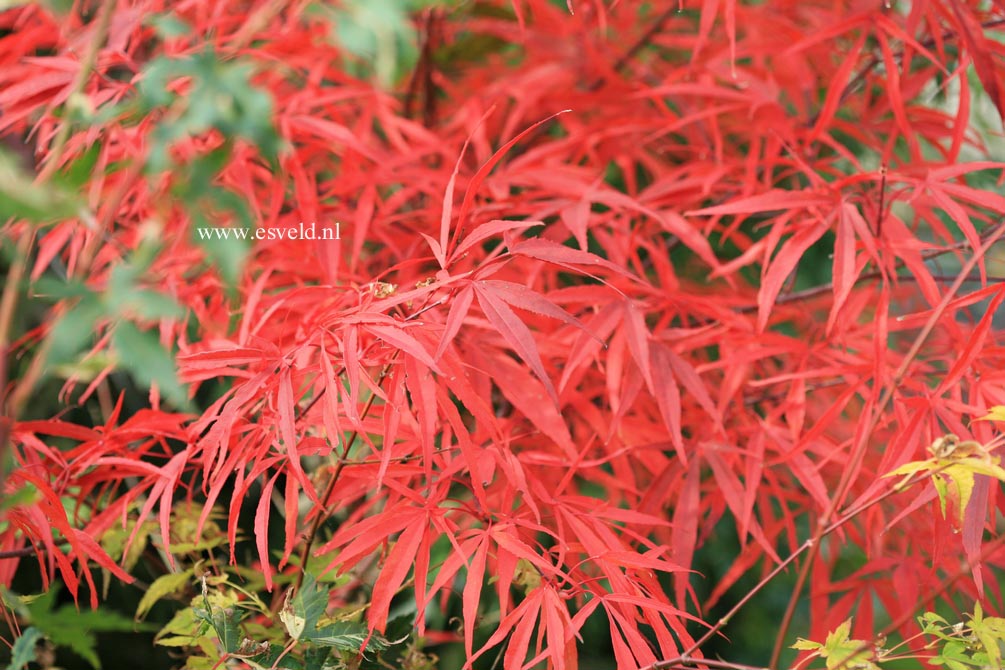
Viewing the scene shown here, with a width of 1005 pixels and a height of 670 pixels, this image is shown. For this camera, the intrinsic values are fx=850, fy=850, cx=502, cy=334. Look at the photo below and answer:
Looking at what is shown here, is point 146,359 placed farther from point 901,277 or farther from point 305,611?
point 901,277

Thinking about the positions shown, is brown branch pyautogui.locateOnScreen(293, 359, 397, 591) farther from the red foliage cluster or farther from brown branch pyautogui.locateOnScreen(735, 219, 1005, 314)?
brown branch pyautogui.locateOnScreen(735, 219, 1005, 314)

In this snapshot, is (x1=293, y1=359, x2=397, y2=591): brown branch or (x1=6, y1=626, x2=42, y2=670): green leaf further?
(x1=293, y1=359, x2=397, y2=591): brown branch

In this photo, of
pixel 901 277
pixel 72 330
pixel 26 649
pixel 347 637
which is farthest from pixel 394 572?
pixel 901 277

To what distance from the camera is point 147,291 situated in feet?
1.25

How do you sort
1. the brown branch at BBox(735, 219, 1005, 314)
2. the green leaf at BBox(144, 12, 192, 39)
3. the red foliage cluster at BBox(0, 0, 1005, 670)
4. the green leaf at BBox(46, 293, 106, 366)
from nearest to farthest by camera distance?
the green leaf at BBox(46, 293, 106, 366)
the green leaf at BBox(144, 12, 192, 39)
the red foliage cluster at BBox(0, 0, 1005, 670)
the brown branch at BBox(735, 219, 1005, 314)

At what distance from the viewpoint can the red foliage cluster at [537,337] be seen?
2.12ft

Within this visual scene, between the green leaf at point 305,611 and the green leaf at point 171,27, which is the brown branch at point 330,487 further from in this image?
the green leaf at point 171,27

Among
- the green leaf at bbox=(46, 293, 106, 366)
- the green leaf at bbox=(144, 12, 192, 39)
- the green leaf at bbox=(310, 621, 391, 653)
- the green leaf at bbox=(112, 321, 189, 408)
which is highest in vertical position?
the green leaf at bbox=(144, 12, 192, 39)

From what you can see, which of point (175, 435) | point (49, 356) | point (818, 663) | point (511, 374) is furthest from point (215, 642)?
point (818, 663)

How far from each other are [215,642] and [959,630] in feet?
2.20

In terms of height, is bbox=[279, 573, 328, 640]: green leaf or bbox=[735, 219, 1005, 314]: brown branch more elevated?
bbox=[735, 219, 1005, 314]: brown branch

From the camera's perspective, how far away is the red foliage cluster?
646 millimetres

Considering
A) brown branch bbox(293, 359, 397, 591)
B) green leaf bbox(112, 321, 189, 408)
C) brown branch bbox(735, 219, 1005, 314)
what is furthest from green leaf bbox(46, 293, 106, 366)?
brown branch bbox(735, 219, 1005, 314)

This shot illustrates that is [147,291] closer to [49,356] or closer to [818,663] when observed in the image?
[49,356]
